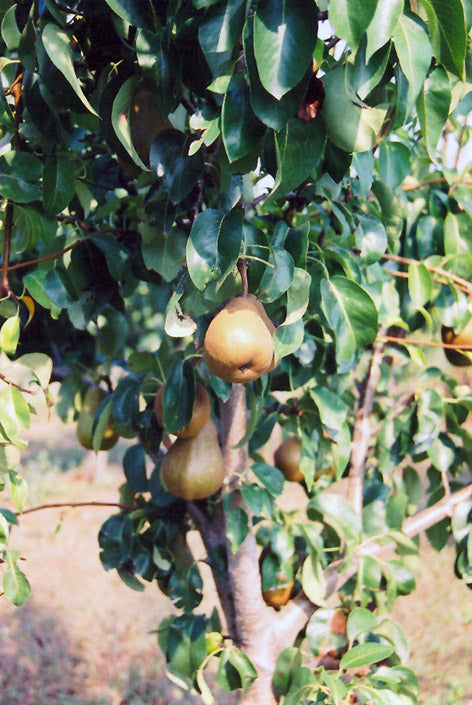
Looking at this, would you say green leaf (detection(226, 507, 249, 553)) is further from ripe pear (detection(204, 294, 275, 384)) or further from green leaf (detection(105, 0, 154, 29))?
green leaf (detection(105, 0, 154, 29))

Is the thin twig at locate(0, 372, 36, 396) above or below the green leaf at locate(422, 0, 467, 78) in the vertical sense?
below

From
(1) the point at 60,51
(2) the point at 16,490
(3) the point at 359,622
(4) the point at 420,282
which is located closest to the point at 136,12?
(1) the point at 60,51

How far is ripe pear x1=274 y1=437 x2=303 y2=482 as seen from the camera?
1281mm

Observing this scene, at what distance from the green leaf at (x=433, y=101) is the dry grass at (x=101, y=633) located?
2320 millimetres

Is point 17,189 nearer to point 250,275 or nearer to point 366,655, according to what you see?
point 250,275

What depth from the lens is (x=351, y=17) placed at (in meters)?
0.47

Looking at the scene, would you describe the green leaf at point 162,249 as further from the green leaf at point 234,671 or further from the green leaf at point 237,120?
the green leaf at point 234,671

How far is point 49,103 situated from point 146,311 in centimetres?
303

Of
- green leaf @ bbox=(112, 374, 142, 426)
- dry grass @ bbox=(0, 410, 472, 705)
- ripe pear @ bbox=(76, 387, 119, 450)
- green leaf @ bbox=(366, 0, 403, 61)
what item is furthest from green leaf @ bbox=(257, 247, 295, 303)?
dry grass @ bbox=(0, 410, 472, 705)

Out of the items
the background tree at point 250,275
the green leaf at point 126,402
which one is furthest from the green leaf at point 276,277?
the green leaf at point 126,402

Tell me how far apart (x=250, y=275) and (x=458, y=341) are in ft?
1.83

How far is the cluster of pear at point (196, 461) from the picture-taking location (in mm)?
946

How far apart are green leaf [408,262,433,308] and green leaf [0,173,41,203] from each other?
1.99 ft

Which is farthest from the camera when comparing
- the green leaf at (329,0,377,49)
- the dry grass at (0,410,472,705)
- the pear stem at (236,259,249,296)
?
the dry grass at (0,410,472,705)
